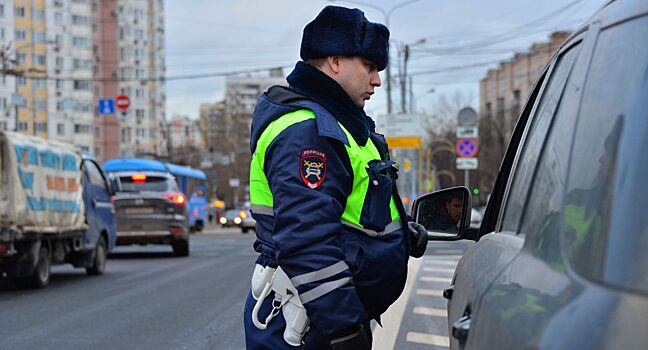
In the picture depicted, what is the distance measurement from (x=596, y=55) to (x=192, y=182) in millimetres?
43004

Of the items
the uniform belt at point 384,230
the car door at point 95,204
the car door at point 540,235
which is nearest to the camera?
the car door at point 540,235

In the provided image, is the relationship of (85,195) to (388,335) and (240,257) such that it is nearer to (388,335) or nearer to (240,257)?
(240,257)

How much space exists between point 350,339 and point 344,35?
0.99 m

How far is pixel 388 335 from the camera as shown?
28.3ft

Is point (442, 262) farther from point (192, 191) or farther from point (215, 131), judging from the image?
point (215, 131)

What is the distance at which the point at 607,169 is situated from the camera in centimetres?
168

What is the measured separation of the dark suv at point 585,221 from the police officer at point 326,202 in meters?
0.51

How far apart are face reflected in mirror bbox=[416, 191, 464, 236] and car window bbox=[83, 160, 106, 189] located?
13078mm

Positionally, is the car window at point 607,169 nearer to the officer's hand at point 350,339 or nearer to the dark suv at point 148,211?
the officer's hand at point 350,339

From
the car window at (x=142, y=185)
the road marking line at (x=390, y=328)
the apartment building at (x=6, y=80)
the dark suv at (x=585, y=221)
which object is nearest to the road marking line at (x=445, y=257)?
the car window at (x=142, y=185)

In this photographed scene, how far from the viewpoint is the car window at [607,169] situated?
155 cm

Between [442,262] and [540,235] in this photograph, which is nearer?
[540,235]

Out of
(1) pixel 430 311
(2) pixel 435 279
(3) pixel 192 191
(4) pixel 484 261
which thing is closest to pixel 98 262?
(2) pixel 435 279

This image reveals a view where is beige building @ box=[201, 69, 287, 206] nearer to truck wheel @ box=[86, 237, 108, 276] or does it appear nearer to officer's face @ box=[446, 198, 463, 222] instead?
truck wheel @ box=[86, 237, 108, 276]
